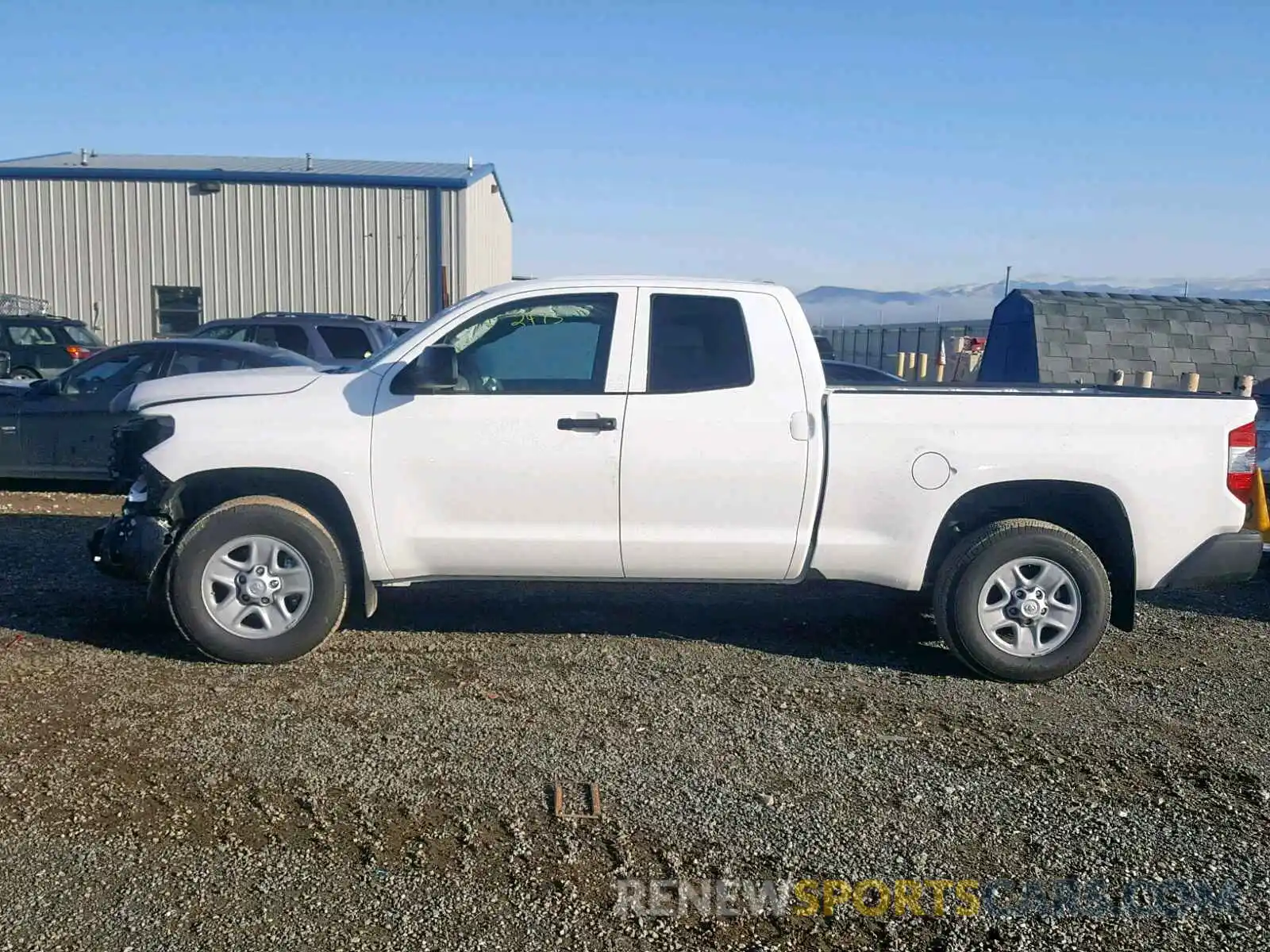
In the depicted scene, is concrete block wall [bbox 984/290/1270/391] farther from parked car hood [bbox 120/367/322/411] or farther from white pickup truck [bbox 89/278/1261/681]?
parked car hood [bbox 120/367/322/411]

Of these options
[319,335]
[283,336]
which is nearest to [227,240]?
[283,336]

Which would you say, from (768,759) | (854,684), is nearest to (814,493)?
(854,684)

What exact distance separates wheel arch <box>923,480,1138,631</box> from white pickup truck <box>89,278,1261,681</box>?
0.06ft

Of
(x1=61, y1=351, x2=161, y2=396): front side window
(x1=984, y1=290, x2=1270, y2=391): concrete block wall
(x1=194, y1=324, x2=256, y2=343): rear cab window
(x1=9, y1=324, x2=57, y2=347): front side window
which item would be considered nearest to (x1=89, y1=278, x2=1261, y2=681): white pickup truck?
(x1=61, y1=351, x2=161, y2=396): front side window

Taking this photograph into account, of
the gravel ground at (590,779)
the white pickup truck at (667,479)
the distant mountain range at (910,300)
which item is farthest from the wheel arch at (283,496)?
the distant mountain range at (910,300)

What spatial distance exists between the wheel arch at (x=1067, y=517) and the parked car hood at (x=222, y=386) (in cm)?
322

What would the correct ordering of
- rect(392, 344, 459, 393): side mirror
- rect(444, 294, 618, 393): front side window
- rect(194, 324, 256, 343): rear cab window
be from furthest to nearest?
rect(194, 324, 256, 343): rear cab window → rect(444, 294, 618, 393): front side window → rect(392, 344, 459, 393): side mirror

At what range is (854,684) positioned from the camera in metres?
5.57

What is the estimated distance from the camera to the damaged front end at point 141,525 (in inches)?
220

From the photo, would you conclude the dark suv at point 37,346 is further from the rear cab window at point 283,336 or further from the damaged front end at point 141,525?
the damaged front end at point 141,525

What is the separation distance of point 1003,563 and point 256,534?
3580 mm

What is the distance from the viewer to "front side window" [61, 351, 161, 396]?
33.4 feet

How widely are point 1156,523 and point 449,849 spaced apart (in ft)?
12.2

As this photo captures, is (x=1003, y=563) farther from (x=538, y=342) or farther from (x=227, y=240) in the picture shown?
(x=227, y=240)
